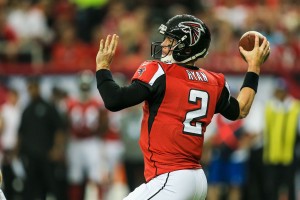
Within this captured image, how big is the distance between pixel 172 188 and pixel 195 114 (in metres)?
0.51

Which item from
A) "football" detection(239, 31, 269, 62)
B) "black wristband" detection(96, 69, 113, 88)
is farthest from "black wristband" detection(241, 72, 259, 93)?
"black wristband" detection(96, 69, 113, 88)

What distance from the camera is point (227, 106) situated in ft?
19.9

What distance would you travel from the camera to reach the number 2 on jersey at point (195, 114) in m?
5.77

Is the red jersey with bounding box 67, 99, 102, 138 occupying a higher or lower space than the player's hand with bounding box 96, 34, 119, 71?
lower

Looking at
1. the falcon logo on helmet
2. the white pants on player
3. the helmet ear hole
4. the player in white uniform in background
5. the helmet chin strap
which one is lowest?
the player in white uniform in background

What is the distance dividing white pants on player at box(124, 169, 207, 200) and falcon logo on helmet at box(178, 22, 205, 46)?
A: 2.85ft

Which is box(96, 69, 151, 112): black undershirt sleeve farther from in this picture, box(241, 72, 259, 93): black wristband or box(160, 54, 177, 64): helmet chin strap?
box(241, 72, 259, 93): black wristband

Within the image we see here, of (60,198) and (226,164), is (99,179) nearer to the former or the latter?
(60,198)

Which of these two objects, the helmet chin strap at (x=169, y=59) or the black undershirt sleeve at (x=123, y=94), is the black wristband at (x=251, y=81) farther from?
the black undershirt sleeve at (x=123, y=94)

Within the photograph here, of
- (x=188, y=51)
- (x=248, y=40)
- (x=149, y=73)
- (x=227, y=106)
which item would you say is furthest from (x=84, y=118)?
(x=149, y=73)

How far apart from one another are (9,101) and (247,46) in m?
8.02

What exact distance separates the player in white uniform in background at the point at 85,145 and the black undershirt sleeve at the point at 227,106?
7038 mm

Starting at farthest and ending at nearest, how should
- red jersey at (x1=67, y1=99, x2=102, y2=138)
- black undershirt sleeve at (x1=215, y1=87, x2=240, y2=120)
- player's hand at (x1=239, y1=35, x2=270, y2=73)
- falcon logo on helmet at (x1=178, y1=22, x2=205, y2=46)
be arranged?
red jersey at (x1=67, y1=99, x2=102, y2=138), player's hand at (x1=239, y1=35, x2=270, y2=73), black undershirt sleeve at (x1=215, y1=87, x2=240, y2=120), falcon logo on helmet at (x1=178, y1=22, x2=205, y2=46)

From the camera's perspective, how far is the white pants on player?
561 centimetres
